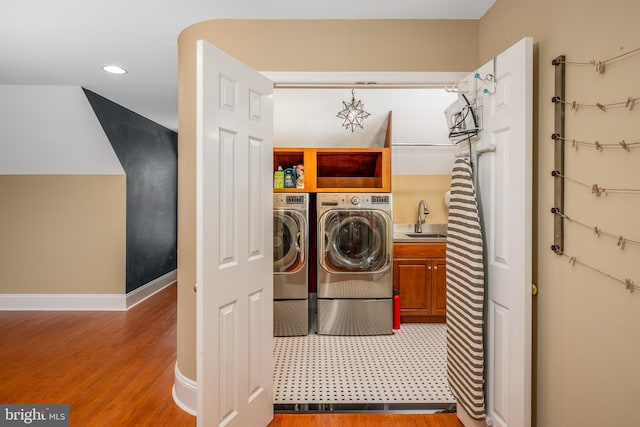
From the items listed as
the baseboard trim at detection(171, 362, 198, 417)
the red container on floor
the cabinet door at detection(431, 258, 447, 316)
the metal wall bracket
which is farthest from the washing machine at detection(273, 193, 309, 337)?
the metal wall bracket

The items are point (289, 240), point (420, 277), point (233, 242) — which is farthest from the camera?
point (420, 277)

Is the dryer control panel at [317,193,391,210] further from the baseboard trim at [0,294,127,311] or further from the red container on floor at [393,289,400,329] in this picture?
the baseboard trim at [0,294,127,311]

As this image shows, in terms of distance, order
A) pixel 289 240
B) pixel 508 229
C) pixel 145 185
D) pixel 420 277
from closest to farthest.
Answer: pixel 508 229, pixel 289 240, pixel 420 277, pixel 145 185

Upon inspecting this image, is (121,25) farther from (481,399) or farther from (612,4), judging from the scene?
(481,399)

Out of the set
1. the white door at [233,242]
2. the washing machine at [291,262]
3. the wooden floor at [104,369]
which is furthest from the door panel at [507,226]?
the washing machine at [291,262]

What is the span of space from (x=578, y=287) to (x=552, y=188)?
0.40 meters

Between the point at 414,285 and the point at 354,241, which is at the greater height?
the point at 354,241

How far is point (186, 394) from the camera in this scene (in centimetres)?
216

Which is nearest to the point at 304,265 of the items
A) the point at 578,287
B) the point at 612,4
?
the point at 578,287

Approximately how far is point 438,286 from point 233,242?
2.61 meters

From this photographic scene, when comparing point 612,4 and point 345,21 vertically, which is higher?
point 345,21

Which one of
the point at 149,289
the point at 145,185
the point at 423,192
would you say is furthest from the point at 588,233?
the point at 149,289

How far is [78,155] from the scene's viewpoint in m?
3.81

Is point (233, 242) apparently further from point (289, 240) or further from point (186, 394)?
point (289, 240)
